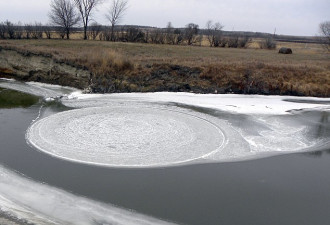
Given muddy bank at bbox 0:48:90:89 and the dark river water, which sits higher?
muddy bank at bbox 0:48:90:89

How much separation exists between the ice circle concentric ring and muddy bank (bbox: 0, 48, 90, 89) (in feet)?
22.2

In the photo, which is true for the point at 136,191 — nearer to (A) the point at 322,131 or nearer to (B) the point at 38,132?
(B) the point at 38,132

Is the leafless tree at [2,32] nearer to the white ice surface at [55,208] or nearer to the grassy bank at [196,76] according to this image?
the grassy bank at [196,76]

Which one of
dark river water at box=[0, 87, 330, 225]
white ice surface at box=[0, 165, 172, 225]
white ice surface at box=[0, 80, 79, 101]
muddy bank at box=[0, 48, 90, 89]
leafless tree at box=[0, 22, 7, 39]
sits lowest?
white ice surface at box=[0, 165, 172, 225]

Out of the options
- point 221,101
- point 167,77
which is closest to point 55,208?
point 221,101

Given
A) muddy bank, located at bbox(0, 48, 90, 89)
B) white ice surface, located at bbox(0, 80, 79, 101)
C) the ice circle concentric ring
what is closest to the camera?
the ice circle concentric ring

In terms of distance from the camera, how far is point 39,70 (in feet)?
76.0

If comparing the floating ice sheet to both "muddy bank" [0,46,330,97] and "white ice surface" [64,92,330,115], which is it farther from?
"muddy bank" [0,46,330,97]

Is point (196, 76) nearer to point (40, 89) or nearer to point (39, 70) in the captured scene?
point (40, 89)

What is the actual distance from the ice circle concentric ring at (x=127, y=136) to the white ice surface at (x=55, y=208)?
192cm

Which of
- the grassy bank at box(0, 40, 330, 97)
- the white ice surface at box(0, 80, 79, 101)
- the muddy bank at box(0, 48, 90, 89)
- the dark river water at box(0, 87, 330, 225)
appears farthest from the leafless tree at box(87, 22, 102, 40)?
the dark river water at box(0, 87, 330, 225)

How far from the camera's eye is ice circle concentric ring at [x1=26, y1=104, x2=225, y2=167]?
10.3 m

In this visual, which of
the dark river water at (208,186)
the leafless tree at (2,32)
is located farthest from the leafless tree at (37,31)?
the dark river water at (208,186)

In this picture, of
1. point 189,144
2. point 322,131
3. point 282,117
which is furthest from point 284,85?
point 189,144
